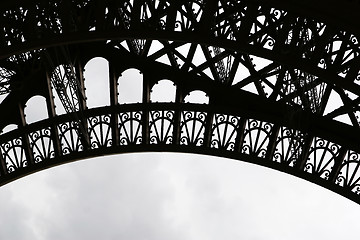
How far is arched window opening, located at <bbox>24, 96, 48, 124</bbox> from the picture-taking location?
35062 millimetres

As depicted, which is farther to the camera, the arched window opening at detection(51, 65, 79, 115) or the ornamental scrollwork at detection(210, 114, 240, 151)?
the ornamental scrollwork at detection(210, 114, 240, 151)

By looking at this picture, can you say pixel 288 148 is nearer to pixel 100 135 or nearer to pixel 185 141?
pixel 185 141

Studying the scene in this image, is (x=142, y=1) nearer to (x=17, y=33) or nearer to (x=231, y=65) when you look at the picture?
(x=17, y=33)

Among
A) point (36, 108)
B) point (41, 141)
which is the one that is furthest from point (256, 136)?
point (36, 108)

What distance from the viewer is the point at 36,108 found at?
119 ft

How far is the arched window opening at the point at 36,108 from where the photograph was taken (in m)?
35.1

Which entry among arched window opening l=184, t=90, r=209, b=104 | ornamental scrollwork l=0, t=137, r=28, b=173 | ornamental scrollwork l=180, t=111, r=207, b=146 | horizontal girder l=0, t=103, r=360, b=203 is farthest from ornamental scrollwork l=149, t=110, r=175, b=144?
arched window opening l=184, t=90, r=209, b=104

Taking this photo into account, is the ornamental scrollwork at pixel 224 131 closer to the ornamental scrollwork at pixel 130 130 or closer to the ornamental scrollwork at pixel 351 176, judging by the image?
the ornamental scrollwork at pixel 130 130

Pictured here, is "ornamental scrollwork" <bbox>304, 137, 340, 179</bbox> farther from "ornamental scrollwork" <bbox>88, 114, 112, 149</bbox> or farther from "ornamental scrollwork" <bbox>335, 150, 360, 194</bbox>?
"ornamental scrollwork" <bbox>88, 114, 112, 149</bbox>

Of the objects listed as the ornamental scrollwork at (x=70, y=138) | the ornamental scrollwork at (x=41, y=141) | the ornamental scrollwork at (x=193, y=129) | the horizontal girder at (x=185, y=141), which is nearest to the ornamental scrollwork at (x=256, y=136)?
the horizontal girder at (x=185, y=141)

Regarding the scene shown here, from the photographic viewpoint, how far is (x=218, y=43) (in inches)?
528

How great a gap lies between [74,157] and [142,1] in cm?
750

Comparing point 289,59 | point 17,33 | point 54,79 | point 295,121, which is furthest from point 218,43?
point 54,79

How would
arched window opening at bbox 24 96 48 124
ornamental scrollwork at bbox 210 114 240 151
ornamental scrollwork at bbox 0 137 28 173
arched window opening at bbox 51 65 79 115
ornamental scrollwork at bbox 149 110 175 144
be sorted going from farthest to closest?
arched window opening at bbox 24 96 48 124 → ornamental scrollwork at bbox 0 137 28 173 → ornamental scrollwork at bbox 149 110 175 144 → ornamental scrollwork at bbox 210 114 240 151 → arched window opening at bbox 51 65 79 115
